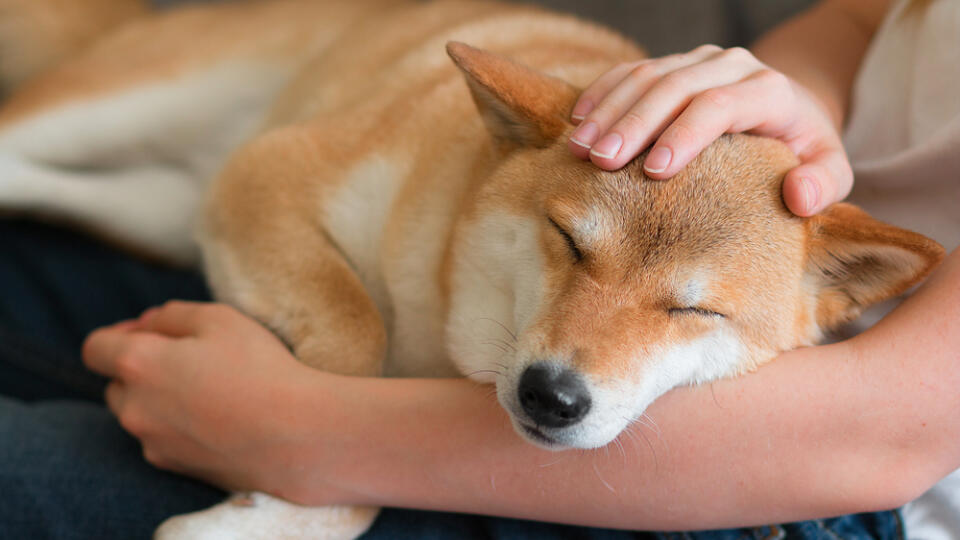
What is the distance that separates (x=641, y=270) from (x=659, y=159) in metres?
0.15

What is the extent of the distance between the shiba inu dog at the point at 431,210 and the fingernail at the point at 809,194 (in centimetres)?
3

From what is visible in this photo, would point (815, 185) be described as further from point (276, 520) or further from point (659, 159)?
point (276, 520)

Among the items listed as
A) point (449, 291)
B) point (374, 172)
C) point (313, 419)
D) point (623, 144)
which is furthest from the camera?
point (374, 172)

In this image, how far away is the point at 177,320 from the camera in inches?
51.2

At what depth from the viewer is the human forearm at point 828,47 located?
4.59 feet

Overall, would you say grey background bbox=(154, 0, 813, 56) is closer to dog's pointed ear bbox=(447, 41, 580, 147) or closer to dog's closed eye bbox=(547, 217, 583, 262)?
Answer: dog's pointed ear bbox=(447, 41, 580, 147)

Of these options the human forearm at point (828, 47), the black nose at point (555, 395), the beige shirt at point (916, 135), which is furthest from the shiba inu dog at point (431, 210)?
the human forearm at point (828, 47)

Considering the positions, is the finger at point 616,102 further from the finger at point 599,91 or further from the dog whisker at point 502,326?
the dog whisker at point 502,326

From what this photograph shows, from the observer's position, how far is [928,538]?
1.03 metres

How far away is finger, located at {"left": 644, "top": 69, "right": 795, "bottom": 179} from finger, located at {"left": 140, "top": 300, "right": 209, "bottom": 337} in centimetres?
78

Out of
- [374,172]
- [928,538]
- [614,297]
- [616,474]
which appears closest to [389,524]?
[616,474]

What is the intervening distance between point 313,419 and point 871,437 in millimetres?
739

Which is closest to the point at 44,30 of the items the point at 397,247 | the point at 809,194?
the point at 397,247

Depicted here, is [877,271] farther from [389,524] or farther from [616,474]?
[389,524]
